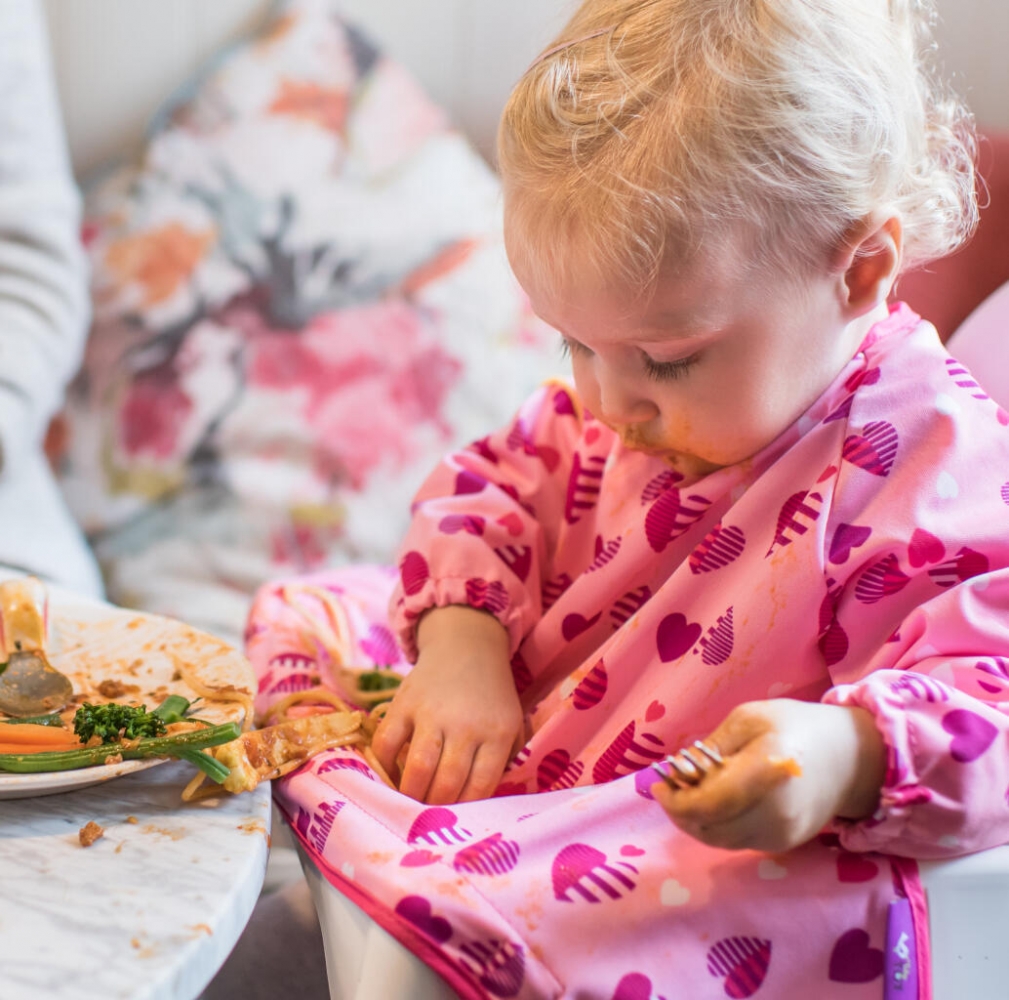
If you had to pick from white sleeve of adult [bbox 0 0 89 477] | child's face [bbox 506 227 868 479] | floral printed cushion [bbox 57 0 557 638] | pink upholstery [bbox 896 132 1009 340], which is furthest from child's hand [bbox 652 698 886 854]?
white sleeve of adult [bbox 0 0 89 477]

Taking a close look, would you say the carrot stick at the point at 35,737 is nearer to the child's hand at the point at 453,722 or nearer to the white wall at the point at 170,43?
the child's hand at the point at 453,722

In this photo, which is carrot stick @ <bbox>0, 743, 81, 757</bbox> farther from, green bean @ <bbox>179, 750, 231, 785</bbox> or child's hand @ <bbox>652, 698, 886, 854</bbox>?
child's hand @ <bbox>652, 698, 886, 854</bbox>

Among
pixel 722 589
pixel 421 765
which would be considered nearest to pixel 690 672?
pixel 722 589

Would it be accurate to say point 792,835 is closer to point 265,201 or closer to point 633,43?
point 633,43

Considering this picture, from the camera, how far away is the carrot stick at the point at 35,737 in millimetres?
602

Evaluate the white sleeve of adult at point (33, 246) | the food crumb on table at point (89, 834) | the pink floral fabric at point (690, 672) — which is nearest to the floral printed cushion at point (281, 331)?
the white sleeve of adult at point (33, 246)

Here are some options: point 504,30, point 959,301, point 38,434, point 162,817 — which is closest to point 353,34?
point 504,30

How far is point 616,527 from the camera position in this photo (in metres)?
0.78

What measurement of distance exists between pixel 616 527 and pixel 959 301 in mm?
399

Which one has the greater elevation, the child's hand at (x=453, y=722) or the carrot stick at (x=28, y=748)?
the carrot stick at (x=28, y=748)

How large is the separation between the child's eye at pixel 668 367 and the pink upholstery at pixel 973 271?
0.42 metres

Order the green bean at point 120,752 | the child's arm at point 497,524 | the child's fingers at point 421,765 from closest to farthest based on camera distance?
1. the green bean at point 120,752
2. the child's fingers at point 421,765
3. the child's arm at point 497,524

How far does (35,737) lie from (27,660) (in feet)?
0.30

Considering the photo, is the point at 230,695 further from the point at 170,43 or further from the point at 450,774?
the point at 170,43
